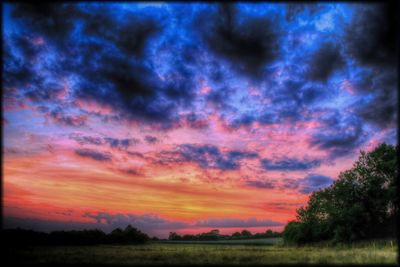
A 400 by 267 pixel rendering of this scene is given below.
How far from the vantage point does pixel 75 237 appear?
7738cm

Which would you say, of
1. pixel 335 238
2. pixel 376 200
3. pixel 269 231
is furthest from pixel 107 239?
pixel 269 231

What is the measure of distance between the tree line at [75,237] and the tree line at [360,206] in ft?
158

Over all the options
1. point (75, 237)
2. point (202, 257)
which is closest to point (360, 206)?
point (202, 257)

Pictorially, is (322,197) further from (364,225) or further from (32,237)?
(32,237)

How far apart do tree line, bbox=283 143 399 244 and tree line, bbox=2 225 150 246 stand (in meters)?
48.1

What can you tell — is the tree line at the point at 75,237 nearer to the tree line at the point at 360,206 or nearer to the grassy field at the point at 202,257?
the grassy field at the point at 202,257

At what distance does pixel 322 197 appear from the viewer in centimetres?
6819

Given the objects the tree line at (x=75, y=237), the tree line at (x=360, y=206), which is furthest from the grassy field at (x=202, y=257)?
the tree line at (x=75, y=237)

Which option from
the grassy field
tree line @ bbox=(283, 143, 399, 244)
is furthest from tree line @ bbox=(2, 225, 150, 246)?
tree line @ bbox=(283, 143, 399, 244)

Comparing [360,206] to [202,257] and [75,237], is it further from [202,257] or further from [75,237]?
[75,237]

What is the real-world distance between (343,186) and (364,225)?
25.3 ft

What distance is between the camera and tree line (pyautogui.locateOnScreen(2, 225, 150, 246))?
68.6m

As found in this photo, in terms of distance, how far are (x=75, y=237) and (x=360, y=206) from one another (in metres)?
61.9

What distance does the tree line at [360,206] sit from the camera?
58.2m
